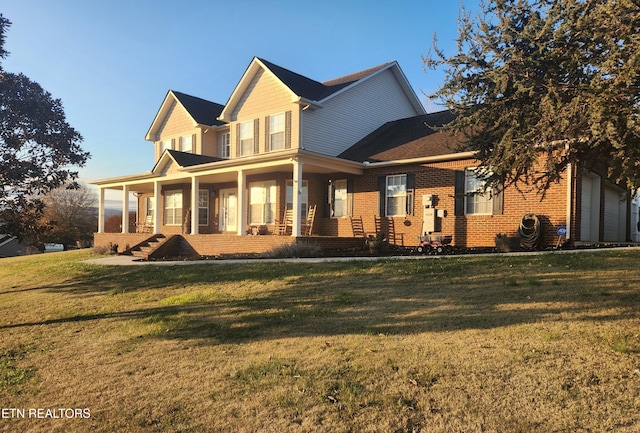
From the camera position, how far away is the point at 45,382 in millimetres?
5453

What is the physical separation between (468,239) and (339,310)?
8.77m

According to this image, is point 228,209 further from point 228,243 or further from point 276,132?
point 228,243

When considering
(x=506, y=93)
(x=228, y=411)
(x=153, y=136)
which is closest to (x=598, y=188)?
(x=506, y=93)

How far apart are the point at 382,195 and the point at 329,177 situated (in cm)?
260

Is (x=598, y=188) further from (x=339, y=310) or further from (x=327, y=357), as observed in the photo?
(x=327, y=357)

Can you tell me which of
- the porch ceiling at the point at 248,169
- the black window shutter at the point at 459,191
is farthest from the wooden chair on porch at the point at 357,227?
the black window shutter at the point at 459,191

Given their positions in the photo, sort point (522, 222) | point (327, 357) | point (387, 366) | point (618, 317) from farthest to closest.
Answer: point (522, 222)
point (618, 317)
point (327, 357)
point (387, 366)

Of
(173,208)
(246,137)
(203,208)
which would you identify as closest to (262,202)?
(246,137)

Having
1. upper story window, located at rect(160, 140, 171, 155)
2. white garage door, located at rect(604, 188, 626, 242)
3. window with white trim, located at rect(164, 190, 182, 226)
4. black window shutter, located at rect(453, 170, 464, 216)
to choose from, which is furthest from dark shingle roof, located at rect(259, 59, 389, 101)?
white garage door, located at rect(604, 188, 626, 242)

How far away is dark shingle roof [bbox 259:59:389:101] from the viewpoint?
18.8m

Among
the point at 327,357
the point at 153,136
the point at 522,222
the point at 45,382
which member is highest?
the point at 153,136

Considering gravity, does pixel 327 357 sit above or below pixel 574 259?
below

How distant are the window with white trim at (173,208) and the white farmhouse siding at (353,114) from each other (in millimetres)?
8695

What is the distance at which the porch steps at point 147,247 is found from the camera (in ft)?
57.7
